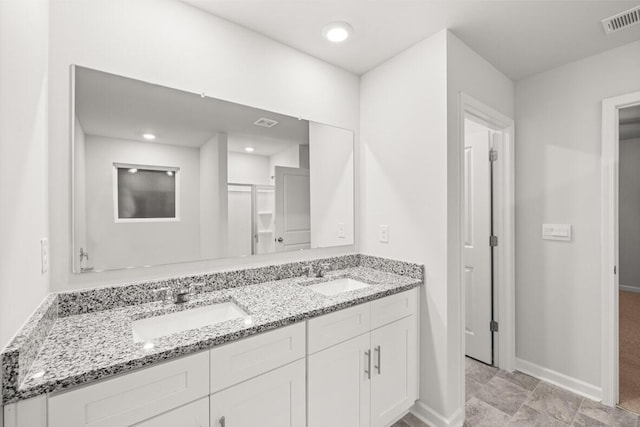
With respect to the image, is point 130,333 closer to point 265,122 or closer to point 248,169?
point 248,169

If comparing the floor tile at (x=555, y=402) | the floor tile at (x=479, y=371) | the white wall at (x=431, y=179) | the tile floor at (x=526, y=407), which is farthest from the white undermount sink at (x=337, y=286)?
the floor tile at (x=555, y=402)

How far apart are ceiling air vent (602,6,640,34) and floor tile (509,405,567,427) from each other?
2.40m

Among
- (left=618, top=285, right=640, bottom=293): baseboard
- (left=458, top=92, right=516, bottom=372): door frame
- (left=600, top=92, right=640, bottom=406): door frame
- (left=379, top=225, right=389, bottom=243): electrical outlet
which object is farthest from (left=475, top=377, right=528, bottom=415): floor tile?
(left=618, top=285, right=640, bottom=293): baseboard

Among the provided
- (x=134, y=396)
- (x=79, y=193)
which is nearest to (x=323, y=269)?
(x=134, y=396)

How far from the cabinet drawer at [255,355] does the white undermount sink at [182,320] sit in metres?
0.21

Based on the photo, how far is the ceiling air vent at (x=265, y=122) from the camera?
181 cm

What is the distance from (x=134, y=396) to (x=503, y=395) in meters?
2.33

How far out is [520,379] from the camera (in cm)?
228

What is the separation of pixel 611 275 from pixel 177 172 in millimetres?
2813

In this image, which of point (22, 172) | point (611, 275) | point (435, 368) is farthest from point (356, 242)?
point (22, 172)

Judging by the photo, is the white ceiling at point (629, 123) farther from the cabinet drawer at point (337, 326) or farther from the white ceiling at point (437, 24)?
the cabinet drawer at point (337, 326)

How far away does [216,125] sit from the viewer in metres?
1.67

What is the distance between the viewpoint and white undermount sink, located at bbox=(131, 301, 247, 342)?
4.23 ft

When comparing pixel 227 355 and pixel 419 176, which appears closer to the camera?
pixel 227 355
